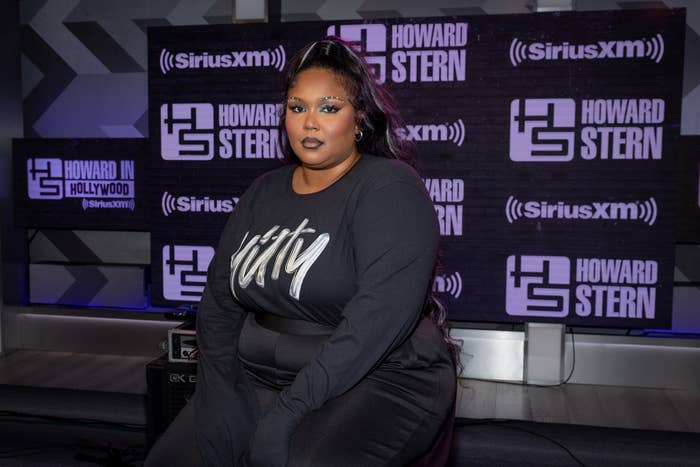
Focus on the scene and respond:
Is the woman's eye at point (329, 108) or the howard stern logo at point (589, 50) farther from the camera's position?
the howard stern logo at point (589, 50)

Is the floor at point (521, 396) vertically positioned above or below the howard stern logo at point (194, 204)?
below

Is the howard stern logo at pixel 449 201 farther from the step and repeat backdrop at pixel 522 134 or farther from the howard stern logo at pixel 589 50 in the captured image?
the howard stern logo at pixel 589 50

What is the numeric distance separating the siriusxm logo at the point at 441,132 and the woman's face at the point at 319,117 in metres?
1.64

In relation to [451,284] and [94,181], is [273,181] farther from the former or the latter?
[94,181]

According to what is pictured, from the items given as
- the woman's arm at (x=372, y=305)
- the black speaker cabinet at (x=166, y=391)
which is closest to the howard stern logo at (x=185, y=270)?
the black speaker cabinet at (x=166, y=391)

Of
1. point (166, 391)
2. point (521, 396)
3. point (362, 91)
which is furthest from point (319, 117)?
point (521, 396)

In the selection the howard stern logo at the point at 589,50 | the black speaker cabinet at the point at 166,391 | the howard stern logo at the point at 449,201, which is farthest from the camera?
the howard stern logo at the point at 449,201

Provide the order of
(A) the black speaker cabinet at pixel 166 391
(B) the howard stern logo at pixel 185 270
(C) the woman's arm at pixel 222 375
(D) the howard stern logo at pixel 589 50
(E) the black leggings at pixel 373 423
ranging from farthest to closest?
1. (B) the howard stern logo at pixel 185 270
2. (D) the howard stern logo at pixel 589 50
3. (A) the black speaker cabinet at pixel 166 391
4. (C) the woman's arm at pixel 222 375
5. (E) the black leggings at pixel 373 423

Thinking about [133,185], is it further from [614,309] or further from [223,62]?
[614,309]

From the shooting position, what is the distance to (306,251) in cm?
147

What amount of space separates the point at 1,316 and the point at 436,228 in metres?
3.52

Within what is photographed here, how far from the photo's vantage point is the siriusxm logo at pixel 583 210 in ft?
10.1

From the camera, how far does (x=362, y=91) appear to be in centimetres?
158

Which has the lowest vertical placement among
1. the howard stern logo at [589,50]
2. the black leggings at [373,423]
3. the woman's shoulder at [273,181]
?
the black leggings at [373,423]
